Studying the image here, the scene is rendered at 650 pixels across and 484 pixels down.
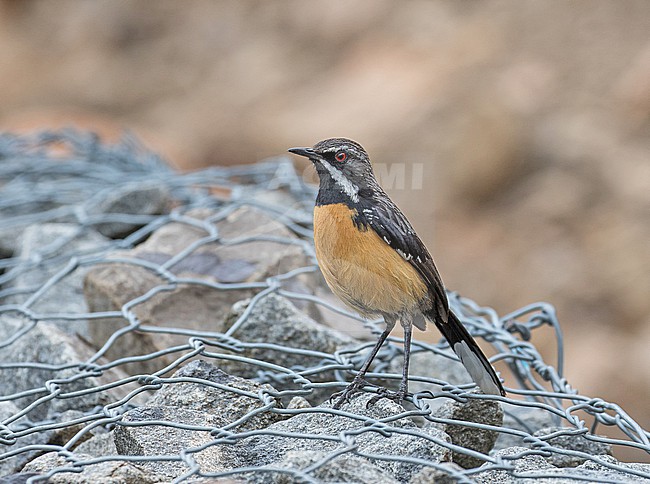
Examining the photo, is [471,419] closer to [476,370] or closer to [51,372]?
[476,370]

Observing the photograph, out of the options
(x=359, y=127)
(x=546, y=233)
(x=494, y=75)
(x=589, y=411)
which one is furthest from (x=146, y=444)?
(x=494, y=75)

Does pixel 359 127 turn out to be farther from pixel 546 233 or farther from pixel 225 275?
pixel 225 275

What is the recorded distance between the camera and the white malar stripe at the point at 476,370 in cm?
261

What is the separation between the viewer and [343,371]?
3.06 meters

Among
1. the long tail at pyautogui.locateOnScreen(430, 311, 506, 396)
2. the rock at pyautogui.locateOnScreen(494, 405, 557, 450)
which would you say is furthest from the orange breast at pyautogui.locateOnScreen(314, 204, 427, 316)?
the rock at pyautogui.locateOnScreen(494, 405, 557, 450)

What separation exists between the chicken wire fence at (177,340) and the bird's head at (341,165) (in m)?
0.51

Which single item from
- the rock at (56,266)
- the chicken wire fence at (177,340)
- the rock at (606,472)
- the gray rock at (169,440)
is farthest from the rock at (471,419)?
the rock at (56,266)

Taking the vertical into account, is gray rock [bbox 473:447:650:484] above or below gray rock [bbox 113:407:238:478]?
above

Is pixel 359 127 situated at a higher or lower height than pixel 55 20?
lower

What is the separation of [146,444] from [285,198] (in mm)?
2689

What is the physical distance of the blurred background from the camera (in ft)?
29.5

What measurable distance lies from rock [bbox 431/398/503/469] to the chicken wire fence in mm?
45

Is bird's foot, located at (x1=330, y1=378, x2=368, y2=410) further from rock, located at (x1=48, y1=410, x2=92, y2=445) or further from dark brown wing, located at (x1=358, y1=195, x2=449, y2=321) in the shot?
rock, located at (x1=48, y1=410, x2=92, y2=445)

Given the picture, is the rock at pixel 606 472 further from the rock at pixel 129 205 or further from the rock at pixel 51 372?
the rock at pixel 129 205
